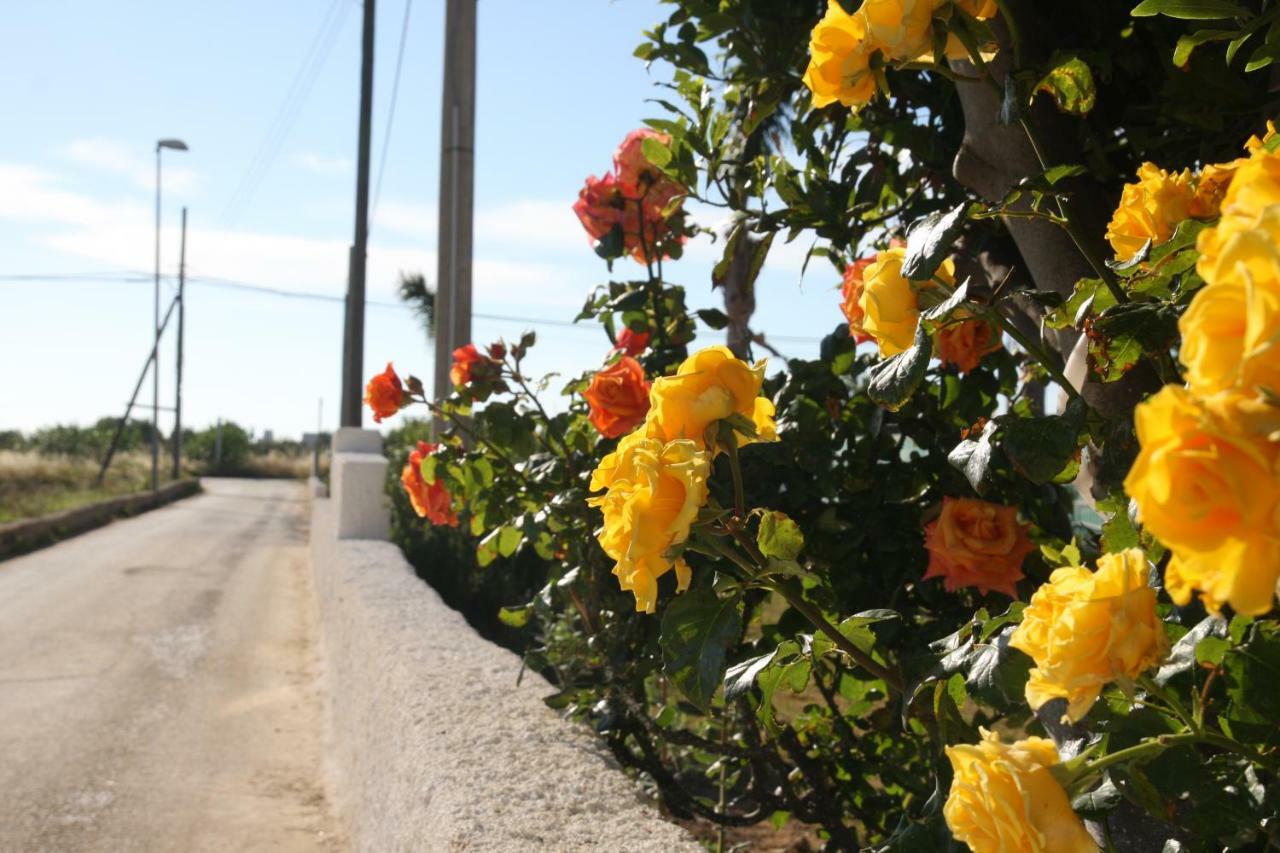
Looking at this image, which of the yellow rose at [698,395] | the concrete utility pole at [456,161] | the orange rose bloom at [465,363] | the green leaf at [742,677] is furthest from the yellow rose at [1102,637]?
the concrete utility pole at [456,161]

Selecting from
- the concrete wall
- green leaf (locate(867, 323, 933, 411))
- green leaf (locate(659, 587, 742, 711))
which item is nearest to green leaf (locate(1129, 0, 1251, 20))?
green leaf (locate(867, 323, 933, 411))

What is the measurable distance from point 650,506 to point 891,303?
43 centimetres

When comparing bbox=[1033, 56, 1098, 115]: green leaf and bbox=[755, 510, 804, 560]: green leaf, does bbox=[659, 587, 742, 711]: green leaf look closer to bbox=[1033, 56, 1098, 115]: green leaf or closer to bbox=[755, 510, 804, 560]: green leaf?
bbox=[755, 510, 804, 560]: green leaf

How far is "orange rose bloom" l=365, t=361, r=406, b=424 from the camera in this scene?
3117 millimetres

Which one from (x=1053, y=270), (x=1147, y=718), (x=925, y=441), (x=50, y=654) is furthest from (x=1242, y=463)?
(x=50, y=654)

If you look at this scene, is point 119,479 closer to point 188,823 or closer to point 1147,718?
point 188,823

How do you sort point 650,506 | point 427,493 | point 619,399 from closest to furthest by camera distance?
point 650,506 → point 619,399 → point 427,493

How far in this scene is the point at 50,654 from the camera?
6.91 m

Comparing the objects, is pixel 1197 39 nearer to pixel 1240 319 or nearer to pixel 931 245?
pixel 931 245

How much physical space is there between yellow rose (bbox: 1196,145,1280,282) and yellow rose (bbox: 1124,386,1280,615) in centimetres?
6

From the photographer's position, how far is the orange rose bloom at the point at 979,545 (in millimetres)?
1871

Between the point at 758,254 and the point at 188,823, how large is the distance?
117 inches

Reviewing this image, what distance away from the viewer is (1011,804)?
833mm

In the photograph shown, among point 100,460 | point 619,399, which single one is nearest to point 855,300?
point 619,399
